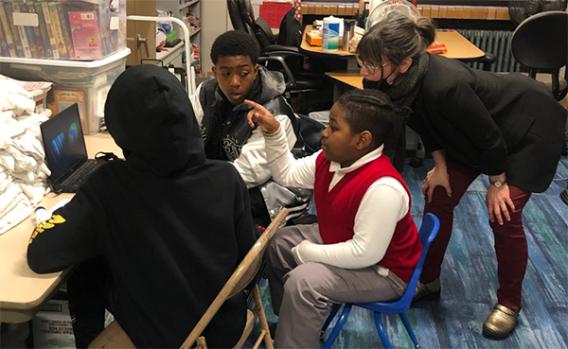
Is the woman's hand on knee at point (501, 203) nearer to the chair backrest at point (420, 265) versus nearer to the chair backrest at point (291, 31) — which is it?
the chair backrest at point (420, 265)

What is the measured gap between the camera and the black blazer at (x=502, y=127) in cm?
185

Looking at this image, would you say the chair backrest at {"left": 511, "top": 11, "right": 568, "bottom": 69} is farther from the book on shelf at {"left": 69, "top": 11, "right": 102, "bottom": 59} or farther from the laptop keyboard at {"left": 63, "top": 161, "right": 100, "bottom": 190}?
the laptop keyboard at {"left": 63, "top": 161, "right": 100, "bottom": 190}

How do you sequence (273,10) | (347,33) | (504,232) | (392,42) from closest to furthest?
(392,42) → (504,232) → (347,33) → (273,10)

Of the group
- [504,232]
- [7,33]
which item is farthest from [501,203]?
[7,33]

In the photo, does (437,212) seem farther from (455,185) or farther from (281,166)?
(281,166)

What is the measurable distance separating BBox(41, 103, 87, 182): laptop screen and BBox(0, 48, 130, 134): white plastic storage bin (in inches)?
5.2

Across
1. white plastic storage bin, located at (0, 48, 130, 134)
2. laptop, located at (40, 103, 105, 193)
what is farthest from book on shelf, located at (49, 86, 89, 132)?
laptop, located at (40, 103, 105, 193)

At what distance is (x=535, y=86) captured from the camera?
198cm

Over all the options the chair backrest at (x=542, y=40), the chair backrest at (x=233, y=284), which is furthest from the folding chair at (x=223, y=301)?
the chair backrest at (x=542, y=40)

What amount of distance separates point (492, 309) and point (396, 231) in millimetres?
845

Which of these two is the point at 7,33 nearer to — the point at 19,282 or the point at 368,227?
the point at 19,282

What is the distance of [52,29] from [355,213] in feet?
4.58

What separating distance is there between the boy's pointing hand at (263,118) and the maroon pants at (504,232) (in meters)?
0.68

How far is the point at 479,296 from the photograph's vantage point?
2.43m
